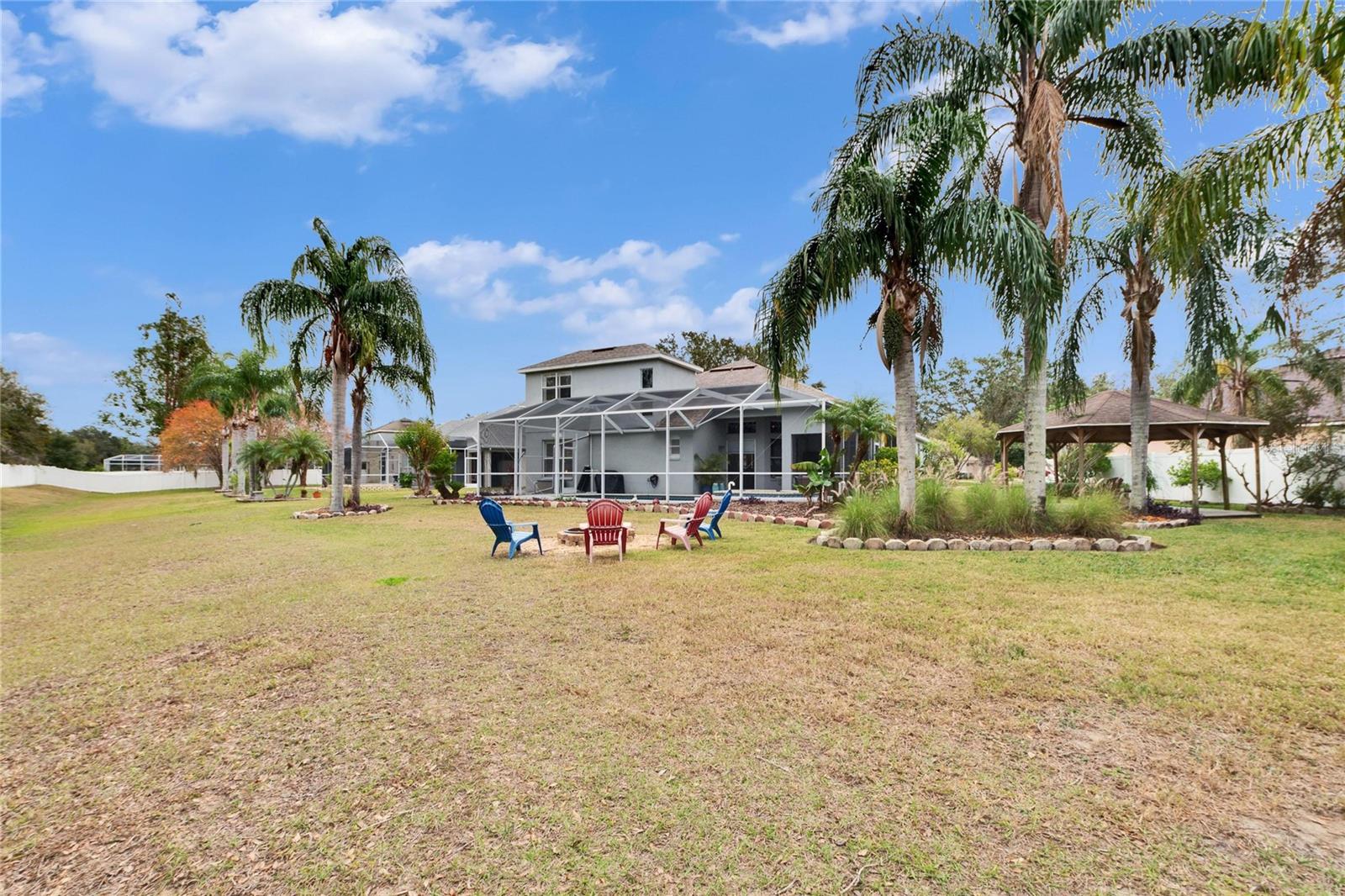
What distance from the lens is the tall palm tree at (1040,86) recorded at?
9320mm

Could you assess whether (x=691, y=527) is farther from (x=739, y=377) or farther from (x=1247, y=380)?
A: (x=1247, y=380)

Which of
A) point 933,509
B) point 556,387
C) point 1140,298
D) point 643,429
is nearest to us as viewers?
point 933,509

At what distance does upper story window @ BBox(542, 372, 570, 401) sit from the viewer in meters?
28.3

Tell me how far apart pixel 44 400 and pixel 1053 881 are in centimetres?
5587

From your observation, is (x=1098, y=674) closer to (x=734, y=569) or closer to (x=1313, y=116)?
(x=734, y=569)

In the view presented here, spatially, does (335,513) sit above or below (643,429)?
below

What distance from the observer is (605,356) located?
27.4 metres

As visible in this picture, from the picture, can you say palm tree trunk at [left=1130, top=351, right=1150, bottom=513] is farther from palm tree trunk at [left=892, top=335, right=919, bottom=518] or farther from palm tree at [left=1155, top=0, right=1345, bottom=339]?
palm tree trunk at [left=892, top=335, right=919, bottom=518]

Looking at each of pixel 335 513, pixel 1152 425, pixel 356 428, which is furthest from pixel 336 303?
pixel 1152 425

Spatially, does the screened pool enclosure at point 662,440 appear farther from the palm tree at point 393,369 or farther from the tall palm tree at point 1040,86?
the tall palm tree at point 1040,86

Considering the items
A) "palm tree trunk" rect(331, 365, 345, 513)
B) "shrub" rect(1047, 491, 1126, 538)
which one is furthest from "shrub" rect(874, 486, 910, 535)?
"palm tree trunk" rect(331, 365, 345, 513)

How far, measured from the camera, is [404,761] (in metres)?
3.22

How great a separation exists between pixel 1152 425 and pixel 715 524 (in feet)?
45.4

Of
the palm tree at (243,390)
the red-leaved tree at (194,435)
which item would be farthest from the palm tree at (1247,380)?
the red-leaved tree at (194,435)
